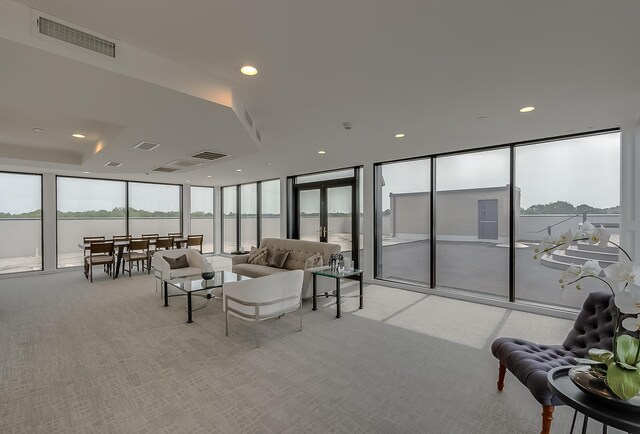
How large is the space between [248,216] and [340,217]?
407 cm

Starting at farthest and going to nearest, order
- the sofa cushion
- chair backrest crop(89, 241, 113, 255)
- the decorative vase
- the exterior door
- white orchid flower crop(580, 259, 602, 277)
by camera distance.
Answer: chair backrest crop(89, 241, 113, 255) → the sofa cushion → the exterior door → white orchid flower crop(580, 259, 602, 277) → the decorative vase

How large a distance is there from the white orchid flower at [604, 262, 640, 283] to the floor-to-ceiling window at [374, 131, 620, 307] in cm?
328

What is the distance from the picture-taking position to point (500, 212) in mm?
4910

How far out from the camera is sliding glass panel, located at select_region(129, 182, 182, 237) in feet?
29.8

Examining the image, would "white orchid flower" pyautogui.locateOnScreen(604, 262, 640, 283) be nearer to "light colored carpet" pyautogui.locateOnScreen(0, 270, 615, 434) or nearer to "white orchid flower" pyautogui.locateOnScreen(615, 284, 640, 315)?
"white orchid flower" pyautogui.locateOnScreen(615, 284, 640, 315)

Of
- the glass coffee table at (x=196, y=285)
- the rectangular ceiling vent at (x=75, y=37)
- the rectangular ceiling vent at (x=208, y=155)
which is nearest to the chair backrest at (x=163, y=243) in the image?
the glass coffee table at (x=196, y=285)

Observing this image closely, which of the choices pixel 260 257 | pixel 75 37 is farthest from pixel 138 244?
pixel 75 37

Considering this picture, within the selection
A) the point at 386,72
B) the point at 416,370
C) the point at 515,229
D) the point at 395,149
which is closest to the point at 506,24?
the point at 386,72

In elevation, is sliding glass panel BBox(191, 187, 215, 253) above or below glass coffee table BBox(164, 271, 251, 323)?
above

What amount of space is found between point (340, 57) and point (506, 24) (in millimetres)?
1089

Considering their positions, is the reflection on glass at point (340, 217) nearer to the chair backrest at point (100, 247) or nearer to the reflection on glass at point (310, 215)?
the reflection on glass at point (310, 215)

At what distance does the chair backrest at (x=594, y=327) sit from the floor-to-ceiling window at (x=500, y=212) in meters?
1.94

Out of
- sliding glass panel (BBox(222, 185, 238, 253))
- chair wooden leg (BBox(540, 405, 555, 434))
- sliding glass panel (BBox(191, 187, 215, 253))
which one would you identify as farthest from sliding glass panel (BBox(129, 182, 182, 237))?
chair wooden leg (BBox(540, 405, 555, 434))

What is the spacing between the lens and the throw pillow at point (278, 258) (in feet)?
18.3
